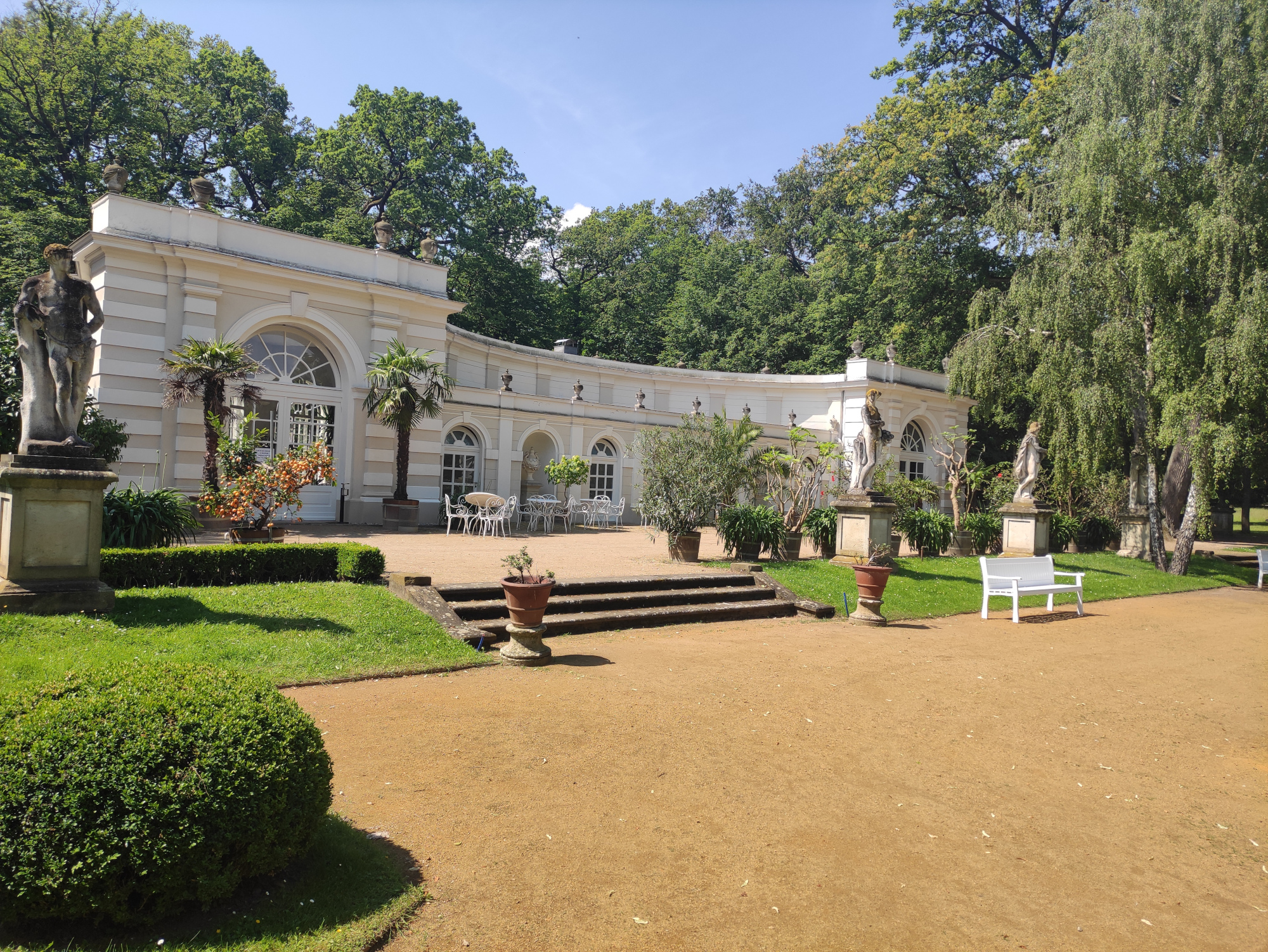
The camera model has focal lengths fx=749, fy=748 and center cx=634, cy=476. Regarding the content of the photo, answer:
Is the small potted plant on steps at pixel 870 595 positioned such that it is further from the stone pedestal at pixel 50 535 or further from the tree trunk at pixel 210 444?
the tree trunk at pixel 210 444

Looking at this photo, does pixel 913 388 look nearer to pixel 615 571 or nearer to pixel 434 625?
pixel 615 571

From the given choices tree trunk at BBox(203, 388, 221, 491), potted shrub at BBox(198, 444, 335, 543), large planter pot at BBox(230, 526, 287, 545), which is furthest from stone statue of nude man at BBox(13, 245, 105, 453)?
tree trunk at BBox(203, 388, 221, 491)

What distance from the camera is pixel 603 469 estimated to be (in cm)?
2448

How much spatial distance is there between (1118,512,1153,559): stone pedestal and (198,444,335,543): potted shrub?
62.8ft

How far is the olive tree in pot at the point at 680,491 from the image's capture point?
42.6 ft

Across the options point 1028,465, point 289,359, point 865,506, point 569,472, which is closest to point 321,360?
point 289,359

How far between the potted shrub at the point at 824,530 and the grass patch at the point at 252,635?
348 inches

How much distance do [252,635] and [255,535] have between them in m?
4.24

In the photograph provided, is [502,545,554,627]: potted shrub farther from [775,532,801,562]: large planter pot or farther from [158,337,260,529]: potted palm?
[158,337,260,529]: potted palm

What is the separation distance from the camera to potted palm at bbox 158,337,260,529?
13.9 m

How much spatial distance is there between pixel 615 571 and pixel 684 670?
4.39m

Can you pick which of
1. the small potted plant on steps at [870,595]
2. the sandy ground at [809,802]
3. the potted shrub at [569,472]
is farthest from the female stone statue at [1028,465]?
the potted shrub at [569,472]

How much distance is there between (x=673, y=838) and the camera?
3.76 m

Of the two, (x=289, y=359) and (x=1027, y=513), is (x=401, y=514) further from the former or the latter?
(x=1027, y=513)
